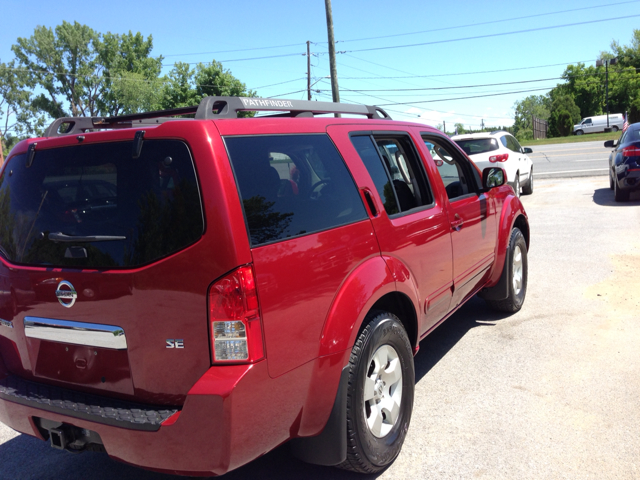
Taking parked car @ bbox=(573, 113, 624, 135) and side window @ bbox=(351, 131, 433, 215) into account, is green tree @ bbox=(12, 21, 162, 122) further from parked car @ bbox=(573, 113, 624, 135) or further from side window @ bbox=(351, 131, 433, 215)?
side window @ bbox=(351, 131, 433, 215)

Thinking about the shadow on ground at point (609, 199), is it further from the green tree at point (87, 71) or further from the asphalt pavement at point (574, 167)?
the green tree at point (87, 71)

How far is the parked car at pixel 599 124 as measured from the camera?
55.2 metres

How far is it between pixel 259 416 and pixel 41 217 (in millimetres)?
1380

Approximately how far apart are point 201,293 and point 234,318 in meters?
0.16

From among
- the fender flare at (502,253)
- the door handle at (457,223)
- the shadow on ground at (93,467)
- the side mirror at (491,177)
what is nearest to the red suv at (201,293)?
the shadow on ground at (93,467)

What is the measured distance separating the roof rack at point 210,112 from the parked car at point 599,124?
60152 millimetres

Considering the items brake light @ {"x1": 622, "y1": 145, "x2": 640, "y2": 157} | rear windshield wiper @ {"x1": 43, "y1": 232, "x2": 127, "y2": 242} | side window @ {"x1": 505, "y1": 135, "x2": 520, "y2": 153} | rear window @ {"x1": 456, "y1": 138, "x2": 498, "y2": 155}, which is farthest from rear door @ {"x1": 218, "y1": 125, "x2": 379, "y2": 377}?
side window @ {"x1": 505, "y1": 135, "x2": 520, "y2": 153}

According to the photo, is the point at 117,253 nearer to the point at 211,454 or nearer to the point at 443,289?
the point at 211,454

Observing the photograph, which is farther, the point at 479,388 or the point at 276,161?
the point at 479,388

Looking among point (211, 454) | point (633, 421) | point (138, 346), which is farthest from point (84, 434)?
point (633, 421)

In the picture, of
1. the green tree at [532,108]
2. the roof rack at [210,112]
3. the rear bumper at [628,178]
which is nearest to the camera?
the roof rack at [210,112]

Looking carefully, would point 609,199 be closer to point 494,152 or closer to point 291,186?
point 494,152

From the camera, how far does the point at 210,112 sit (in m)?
2.51

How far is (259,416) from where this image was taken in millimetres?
2258
